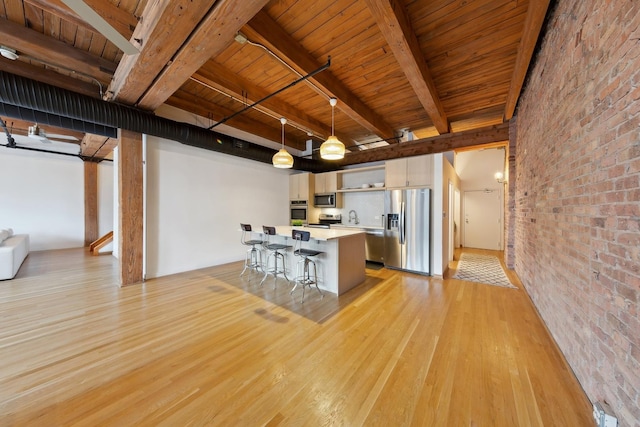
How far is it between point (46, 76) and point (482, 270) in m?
8.65

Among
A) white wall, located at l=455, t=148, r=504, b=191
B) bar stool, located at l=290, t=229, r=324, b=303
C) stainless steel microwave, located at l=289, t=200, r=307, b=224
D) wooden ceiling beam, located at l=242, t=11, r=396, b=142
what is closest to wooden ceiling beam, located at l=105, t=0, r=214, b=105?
wooden ceiling beam, located at l=242, t=11, r=396, b=142

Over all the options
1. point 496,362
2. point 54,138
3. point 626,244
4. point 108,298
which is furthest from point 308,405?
point 54,138

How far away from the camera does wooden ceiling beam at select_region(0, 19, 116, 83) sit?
251 cm

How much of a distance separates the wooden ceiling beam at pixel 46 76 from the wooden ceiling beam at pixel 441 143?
5.61m

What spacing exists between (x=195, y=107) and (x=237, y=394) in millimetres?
5146

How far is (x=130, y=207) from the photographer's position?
3.80 meters

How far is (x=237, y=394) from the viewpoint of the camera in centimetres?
158

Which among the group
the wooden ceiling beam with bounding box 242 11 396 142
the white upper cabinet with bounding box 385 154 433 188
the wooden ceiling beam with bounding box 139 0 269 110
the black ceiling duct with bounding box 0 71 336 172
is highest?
the wooden ceiling beam with bounding box 242 11 396 142

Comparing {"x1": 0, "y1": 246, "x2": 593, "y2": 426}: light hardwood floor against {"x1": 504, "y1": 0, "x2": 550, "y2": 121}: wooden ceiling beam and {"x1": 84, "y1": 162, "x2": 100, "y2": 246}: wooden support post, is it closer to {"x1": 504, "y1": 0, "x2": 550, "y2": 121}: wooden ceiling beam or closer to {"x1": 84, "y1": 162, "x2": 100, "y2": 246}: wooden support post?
{"x1": 504, "y1": 0, "x2": 550, "y2": 121}: wooden ceiling beam

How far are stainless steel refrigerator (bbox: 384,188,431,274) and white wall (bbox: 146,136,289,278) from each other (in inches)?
137

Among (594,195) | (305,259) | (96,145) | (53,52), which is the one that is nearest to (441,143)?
(594,195)

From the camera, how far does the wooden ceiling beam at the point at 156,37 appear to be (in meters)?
1.84

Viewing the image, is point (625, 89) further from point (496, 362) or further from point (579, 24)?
point (496, 362)

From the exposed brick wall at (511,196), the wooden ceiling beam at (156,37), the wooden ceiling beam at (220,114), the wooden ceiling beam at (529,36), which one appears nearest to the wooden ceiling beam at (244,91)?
the wooden ceiling beam at (156,37)
